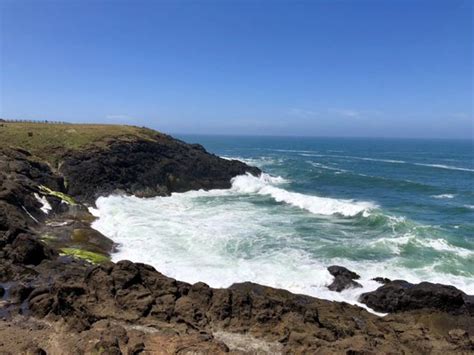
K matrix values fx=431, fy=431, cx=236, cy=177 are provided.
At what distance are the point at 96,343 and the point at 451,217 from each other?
38.2 metres

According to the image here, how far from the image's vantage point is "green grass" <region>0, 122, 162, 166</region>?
5131 cm

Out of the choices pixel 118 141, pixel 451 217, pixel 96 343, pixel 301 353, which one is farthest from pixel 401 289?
pixel 118 141

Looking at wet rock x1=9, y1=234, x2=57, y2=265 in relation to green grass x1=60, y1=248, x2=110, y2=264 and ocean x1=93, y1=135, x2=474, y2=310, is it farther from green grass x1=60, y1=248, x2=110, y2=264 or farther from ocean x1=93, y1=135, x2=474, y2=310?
ocean x1=93, y1=135, x2=474, y2=310

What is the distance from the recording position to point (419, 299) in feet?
65.9

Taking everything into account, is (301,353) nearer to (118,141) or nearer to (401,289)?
(401,289)

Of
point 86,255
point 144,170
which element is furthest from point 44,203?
point 144,170

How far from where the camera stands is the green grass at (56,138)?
168 ft

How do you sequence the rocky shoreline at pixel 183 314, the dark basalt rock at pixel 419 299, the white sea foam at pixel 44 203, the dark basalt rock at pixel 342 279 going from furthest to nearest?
the white sea foam at pixel 44 203, the dark basalt rock at pixel 342 279, the dark basalt rock at pixel 419 299, the rocky shoreline at pixel 183 314

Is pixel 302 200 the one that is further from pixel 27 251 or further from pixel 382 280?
pixel 27 251

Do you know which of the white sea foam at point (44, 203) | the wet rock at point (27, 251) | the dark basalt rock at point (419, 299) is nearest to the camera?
the dark basalt rock at point (419, 299)

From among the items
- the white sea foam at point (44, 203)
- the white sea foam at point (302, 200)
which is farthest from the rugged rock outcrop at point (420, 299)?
the white sea foam at point (44, 203)

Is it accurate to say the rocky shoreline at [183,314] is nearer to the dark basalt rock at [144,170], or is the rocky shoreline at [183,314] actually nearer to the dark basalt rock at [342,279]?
the dark basalt rock at [342,279]

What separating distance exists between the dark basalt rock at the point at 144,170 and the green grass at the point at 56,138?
5.49ft

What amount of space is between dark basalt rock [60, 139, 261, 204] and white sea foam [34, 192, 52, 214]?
898cm
